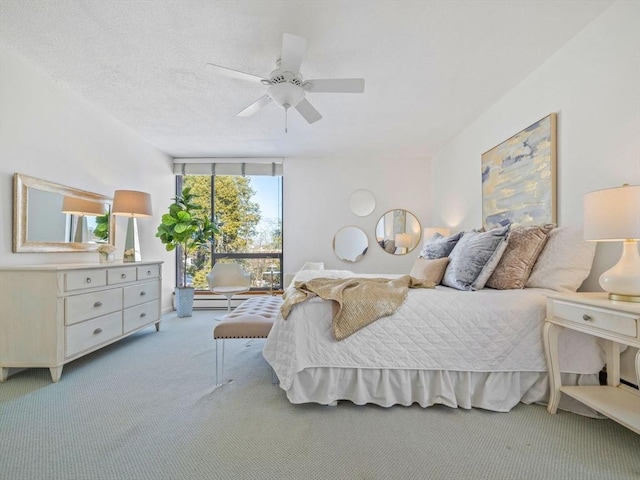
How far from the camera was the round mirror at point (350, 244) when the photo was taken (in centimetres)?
488

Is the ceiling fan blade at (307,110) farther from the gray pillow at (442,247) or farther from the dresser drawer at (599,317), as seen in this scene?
the dresser drawer at (599,317)

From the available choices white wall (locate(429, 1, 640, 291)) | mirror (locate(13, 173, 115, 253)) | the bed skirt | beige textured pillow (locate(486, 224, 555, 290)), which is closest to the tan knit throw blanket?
the bed skirt

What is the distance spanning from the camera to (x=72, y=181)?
2904 mm

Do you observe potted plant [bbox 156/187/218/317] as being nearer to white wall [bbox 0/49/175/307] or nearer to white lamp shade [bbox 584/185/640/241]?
white wall [bbox 0/49/175/307]

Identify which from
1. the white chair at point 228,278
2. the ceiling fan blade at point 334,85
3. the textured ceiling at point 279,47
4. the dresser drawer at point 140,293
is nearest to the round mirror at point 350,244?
the white chair at point 228,278

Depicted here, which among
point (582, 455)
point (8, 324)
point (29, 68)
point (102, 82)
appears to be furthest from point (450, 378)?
point (29, 68)

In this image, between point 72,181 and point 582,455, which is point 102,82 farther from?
point 582,455

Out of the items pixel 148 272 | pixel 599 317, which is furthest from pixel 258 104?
pixel 599 317

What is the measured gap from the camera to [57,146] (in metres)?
2.73

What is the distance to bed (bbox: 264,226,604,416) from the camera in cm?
175

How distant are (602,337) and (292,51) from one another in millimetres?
2326

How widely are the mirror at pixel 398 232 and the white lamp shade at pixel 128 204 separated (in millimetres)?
3337

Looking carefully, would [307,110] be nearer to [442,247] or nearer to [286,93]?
[286,93]

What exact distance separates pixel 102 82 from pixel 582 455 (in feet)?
13.6
